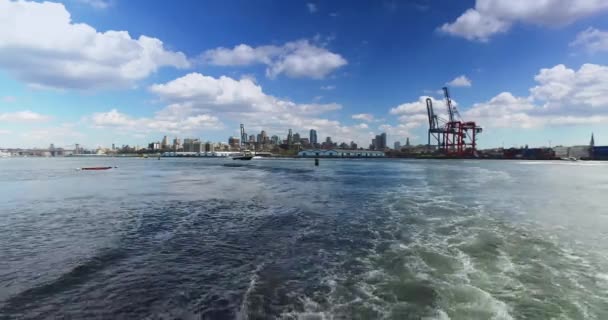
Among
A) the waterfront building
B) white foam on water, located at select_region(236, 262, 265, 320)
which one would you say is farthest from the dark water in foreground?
the waterfront building

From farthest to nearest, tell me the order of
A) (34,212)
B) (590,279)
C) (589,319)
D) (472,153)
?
(472,153), (34,212), (590,279), (589,319)

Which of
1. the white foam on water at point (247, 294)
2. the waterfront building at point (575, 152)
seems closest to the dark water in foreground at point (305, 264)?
the white foam on water at point (247, 294)

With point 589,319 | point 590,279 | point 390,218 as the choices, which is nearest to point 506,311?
point 589,319

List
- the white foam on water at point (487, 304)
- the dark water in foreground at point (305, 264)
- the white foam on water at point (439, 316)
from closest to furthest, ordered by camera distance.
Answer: the white foam on water at point (439, 316), the white foam on water at point (487, 304), the dark water in foreground at point (305, 264)

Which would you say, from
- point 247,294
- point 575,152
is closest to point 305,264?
point 247,294

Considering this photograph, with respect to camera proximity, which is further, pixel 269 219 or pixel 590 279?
pixel 269 219

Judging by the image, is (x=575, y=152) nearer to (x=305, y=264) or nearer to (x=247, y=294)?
(x=305, y=264)

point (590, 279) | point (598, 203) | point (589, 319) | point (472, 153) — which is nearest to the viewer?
point (589, 319)

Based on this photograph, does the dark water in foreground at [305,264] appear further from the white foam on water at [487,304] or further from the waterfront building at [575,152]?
the waterfront building at [575,152]

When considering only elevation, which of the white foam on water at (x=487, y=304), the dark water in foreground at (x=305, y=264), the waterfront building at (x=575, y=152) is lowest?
the dark water in foreground at (x=305, y=264)

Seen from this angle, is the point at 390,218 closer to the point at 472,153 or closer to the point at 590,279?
the point at 590,279

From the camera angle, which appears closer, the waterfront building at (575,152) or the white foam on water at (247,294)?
the white foam on water at (247,294)
